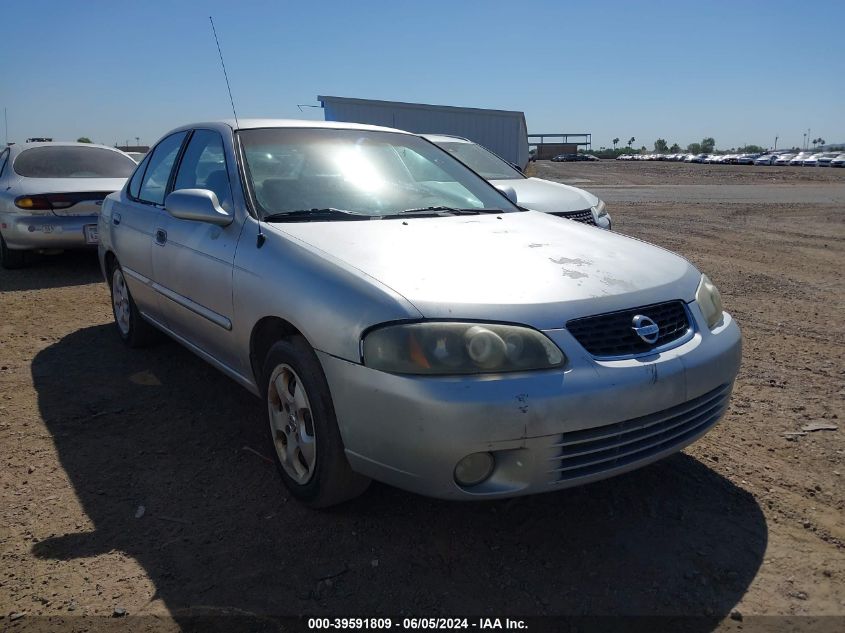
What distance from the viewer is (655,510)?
2.80 meters

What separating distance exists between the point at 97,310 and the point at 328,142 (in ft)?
11.9

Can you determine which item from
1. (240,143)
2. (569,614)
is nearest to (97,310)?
(240,143)

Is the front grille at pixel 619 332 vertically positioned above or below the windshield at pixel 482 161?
below

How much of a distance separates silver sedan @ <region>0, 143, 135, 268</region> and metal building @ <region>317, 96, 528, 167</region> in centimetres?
1131

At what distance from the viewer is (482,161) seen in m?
8.76

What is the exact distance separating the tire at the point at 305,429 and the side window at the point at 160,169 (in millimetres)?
1896

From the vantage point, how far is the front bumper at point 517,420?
7.29 ft

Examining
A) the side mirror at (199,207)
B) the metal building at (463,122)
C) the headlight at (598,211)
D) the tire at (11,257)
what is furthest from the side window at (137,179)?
the metal building at (463,122)

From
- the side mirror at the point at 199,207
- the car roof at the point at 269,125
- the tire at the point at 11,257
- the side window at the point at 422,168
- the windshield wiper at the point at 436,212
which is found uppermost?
the car roof at the point at 269,125

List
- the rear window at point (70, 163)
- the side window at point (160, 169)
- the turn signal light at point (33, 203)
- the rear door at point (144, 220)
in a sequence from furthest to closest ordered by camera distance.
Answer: the rear window at point (70, 163), the turn signal light at point (33, 203), the side window at point (160, 169), the rear door at point (144, 220)

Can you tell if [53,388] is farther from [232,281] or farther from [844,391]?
[844,391]

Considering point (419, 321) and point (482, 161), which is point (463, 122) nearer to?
point (482, 161)

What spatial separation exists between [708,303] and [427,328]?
1.40 m

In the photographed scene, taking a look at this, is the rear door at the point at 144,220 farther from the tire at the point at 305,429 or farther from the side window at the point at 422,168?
the tire at the point at 305,429
